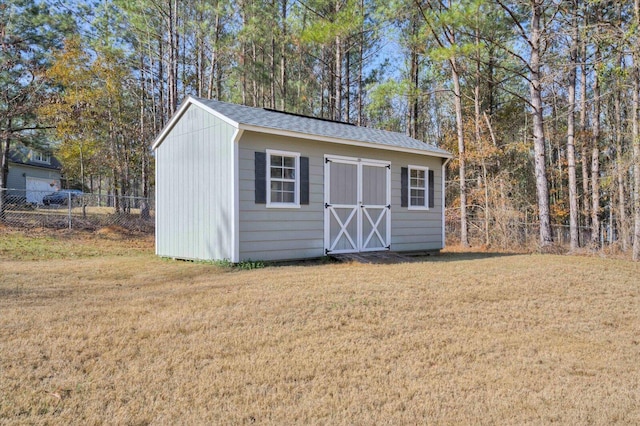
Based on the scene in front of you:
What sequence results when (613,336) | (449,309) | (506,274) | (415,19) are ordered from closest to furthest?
1. (613,336)
2. (449,309)
3. (506,274)
4. (415,19)

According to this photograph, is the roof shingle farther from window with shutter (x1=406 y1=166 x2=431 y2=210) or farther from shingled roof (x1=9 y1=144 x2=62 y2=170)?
shingled roof (x1=9 y1=144 x2=62 y2=170)

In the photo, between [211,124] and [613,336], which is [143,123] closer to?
[211,124]

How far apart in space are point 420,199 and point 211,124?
558 cm

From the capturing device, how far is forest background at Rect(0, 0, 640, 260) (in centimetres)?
1322

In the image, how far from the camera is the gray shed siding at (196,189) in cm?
802

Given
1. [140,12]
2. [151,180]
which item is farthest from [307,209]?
[151,180]

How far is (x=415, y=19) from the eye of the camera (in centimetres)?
1783

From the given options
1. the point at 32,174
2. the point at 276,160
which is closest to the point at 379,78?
the point at 276,160

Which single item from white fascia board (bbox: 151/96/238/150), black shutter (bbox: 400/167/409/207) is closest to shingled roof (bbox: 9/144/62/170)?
white fascia board (bbox: 151/96/238/150)

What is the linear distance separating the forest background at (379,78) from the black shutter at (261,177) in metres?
6.58

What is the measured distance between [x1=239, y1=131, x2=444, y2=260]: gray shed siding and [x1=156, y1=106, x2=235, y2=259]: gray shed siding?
290 mm

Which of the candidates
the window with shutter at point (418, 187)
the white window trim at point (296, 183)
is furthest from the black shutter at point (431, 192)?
the white window trim at point (296, 183)

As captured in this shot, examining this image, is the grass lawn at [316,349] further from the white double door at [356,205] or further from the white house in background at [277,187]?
the white double door at [356,205]

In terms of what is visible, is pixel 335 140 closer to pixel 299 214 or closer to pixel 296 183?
pixel 296 183
